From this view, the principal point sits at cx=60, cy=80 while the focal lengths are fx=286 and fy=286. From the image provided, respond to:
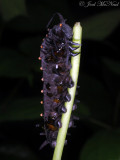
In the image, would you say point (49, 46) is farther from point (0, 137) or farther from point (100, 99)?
point (0, 137)

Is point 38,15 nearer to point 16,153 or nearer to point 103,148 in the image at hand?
point 16,153

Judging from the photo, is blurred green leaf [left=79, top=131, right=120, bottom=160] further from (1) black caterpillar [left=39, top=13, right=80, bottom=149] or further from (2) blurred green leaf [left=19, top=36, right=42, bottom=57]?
(2) blurred green leaf [left=19, top=36, right=42, bottom=57]

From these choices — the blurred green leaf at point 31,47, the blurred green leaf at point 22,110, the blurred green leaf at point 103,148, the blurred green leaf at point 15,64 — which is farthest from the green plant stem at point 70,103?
the blurred green leaf at point 31,47

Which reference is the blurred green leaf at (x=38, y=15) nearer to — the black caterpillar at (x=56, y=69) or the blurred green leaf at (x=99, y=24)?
the blurred green leaf at (x=99, y=24)

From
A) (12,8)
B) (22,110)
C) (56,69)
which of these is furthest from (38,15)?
(56,69)

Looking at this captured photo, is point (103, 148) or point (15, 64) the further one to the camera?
point (15, 64)

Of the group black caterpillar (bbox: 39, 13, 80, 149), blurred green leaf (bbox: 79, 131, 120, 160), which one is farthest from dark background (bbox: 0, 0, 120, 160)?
black caterpillar (bbox: 39, 13, 80, 149)
